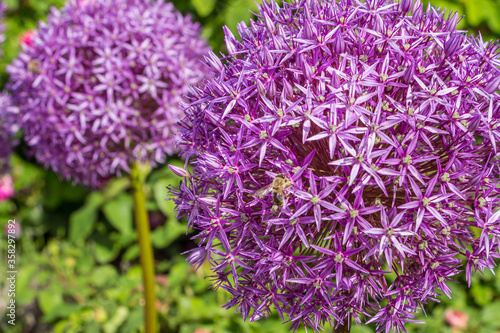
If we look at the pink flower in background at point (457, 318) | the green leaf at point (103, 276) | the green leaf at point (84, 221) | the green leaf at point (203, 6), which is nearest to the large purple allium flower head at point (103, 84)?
the green leaf at point (203, 6)

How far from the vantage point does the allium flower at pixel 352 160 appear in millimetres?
1628

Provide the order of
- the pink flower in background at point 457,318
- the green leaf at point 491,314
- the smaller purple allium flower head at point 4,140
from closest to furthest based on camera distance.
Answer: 1. the green leaf at point 491,314
2. the pink flower in background at point 457,318
3. the smaller purple allium flower head at point 4,140

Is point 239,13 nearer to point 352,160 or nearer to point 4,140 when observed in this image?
point 352,160

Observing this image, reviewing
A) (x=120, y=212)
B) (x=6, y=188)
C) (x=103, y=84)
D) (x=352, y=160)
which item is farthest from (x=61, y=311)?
(x=352, y=160)

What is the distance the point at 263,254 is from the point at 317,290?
0.26 m

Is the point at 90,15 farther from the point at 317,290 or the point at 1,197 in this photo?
the point at 1,197

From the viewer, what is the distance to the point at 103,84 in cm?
301

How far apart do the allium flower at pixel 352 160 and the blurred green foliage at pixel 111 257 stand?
3.39 feet

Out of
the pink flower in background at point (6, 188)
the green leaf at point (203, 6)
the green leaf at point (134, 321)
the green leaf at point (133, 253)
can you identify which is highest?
the green leaf at point (203, 6)

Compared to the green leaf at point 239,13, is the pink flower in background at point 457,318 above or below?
below

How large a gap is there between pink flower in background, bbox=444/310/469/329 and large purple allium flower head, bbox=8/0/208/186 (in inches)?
102

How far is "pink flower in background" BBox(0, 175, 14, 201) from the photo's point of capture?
527 cm

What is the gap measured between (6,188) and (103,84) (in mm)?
3093

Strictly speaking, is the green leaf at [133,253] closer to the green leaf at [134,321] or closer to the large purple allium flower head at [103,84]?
the green leaf at [134,321]
